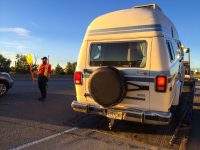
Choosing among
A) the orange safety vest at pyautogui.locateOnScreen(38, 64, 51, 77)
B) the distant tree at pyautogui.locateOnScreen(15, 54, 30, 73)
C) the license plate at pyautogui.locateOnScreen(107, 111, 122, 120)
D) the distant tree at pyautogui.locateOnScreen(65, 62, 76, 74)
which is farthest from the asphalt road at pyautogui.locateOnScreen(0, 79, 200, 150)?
the distant tree at pyautogui.locateOnScreen(65, 62, 76, 74)

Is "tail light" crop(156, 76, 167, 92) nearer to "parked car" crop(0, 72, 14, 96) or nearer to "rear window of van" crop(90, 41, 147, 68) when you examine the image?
"rear window of van" crop(90, 41, 147, 68)

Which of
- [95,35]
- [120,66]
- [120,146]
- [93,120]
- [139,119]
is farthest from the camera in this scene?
[93,120]

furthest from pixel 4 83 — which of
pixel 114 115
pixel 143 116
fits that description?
pixel 143 116

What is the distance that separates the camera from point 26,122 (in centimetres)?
765

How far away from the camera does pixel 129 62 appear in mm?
6949

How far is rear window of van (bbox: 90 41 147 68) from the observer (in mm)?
6828

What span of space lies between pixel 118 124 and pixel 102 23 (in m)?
2.71

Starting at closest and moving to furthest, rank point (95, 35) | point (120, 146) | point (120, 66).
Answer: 1. point (120, 146)
2. point (120, 66)
3. point (95, 35)

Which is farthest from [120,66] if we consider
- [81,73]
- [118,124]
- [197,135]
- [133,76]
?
[197,135]

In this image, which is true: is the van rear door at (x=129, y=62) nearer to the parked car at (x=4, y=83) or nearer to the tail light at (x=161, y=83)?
the tail light at (x=161, y=83)

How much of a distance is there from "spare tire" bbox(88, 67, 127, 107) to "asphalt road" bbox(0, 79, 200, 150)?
866 millimetres

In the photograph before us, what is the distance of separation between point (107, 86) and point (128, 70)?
25.8 inches

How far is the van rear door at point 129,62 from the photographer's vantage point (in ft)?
21.8

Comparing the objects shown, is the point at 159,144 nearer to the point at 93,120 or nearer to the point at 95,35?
the point at 93,120
